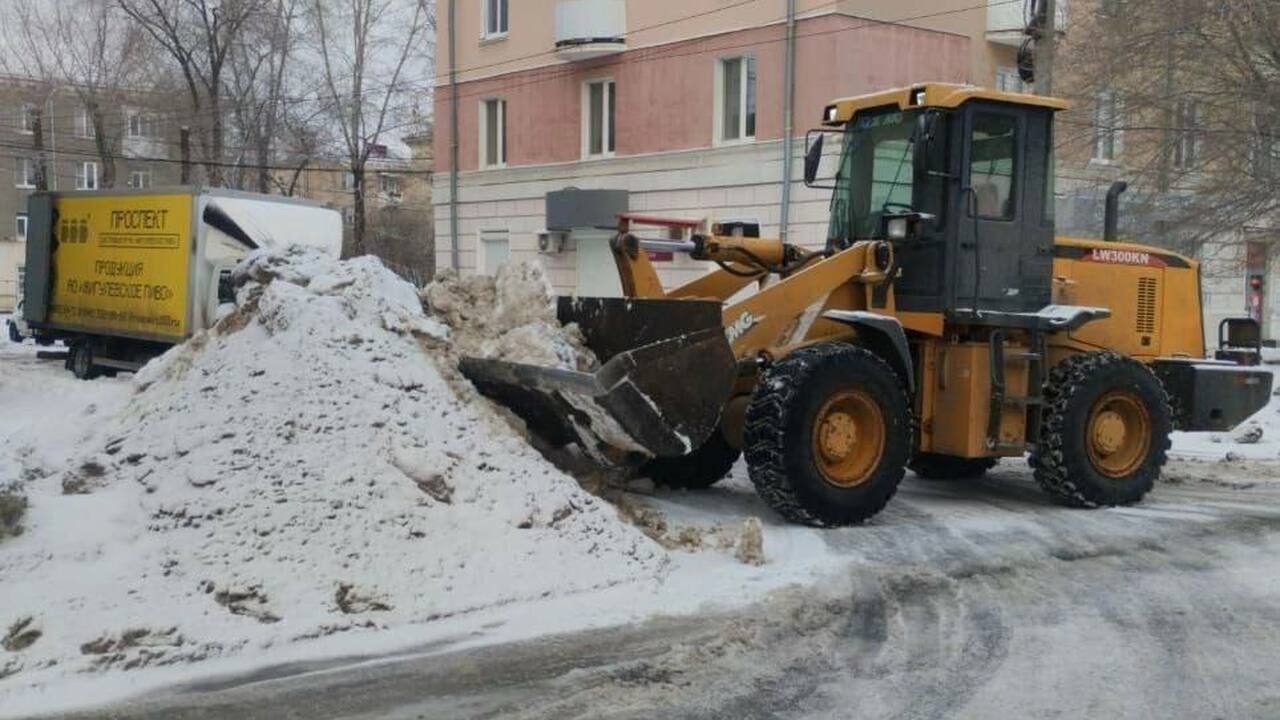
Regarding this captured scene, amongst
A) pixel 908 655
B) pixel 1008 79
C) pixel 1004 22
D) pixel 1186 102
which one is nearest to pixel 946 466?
pixel 908 655

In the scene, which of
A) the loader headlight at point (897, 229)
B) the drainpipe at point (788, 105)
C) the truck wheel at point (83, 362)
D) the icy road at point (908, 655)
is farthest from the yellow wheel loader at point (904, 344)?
the truck wheel at point (83, 362)

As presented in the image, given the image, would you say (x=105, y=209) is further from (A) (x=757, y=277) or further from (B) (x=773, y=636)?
(B) (x=773, y=636)

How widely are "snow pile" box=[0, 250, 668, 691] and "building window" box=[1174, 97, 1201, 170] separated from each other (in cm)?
1334

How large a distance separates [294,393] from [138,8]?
3565 cm

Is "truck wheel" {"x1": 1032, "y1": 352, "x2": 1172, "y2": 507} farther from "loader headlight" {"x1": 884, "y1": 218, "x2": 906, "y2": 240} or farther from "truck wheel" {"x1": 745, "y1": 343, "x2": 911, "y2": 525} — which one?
"loader headlight" {"x1": 884, "y1": 218, "x2": 906, "y2": 240}

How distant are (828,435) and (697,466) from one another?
5.80 ft

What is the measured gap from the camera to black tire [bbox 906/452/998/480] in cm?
1066

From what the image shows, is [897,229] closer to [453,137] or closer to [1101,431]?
[1101,431]

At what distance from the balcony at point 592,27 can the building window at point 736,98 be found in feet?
9.73

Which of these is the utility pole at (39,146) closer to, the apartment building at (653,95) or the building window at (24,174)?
the apartment building at (653,95)

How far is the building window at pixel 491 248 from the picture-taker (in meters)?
30.0

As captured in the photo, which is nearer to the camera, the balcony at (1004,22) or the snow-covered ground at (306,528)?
the snow-covered ground at (306,528)

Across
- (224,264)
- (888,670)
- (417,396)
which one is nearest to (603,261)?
(224,264)

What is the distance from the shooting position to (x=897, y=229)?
28.2 ft
